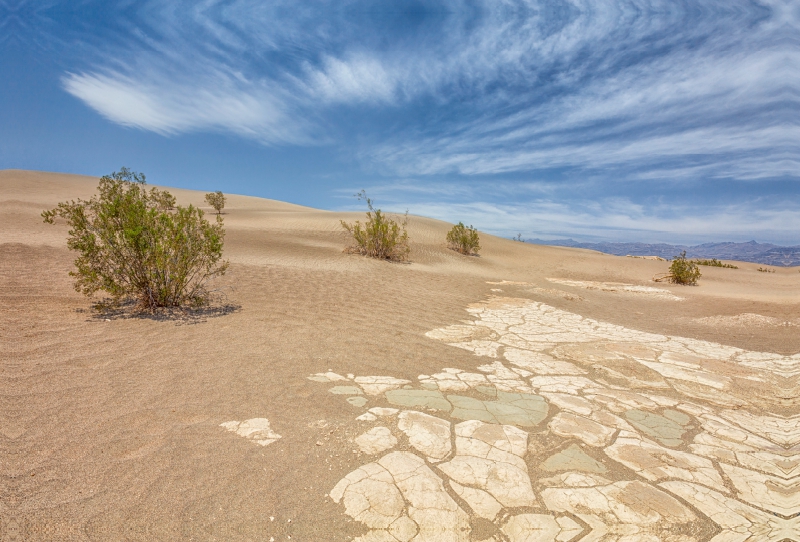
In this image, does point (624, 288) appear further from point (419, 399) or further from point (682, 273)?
point (419, 399)

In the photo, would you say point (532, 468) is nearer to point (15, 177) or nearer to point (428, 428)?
point (428, 428)

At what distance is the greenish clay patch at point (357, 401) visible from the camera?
10.2ft

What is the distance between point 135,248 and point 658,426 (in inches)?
251

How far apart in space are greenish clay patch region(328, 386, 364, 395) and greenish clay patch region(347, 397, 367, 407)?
4.0 inches

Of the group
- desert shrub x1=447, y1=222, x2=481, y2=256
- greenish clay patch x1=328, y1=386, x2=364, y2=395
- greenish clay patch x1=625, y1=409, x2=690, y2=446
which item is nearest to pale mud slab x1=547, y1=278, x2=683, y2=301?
desert shrub x1=447, y1=222, x2=481, y2=256

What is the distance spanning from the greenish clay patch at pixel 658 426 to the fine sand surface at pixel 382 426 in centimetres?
2

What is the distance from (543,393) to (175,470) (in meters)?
3.06

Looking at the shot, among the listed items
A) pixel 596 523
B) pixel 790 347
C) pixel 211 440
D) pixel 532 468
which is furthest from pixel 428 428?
pixel 790 347

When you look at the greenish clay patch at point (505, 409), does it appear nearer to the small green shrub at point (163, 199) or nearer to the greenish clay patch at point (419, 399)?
the greenish clay patch at point (419, 399)

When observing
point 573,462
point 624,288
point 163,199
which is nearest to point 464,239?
point 624,288

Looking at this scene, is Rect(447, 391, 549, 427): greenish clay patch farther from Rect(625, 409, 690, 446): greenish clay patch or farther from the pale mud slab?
the pale mud slab

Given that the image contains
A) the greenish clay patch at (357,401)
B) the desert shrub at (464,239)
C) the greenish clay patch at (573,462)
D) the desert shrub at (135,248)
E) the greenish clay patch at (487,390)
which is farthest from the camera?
the desert shrub at (464,239)

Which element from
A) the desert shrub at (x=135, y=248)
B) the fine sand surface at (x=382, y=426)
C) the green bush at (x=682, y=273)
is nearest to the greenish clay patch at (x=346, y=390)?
the fine sand surface at (x=382, y=426)

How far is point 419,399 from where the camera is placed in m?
3.27
